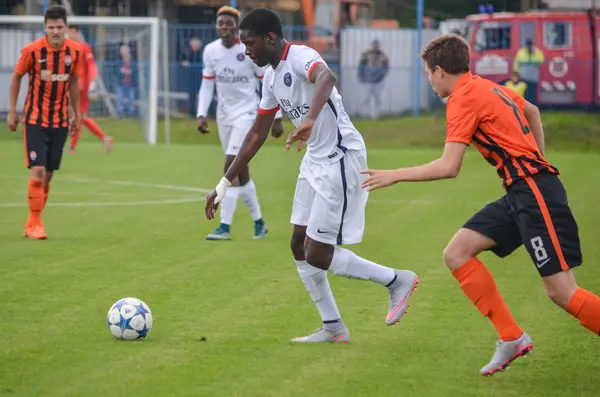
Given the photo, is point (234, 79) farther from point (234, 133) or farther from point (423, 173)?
point (423, 173)

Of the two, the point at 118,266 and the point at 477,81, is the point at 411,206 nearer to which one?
the point at 118,266

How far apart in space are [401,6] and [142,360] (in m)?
26.2

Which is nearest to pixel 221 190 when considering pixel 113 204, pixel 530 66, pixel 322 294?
pixel 322 294

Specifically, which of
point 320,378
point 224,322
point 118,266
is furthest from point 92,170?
point 320,378

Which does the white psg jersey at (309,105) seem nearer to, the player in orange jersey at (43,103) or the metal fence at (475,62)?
the player in orange jersey at (43,103)

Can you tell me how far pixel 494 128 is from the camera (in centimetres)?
605

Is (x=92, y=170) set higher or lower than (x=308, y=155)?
lower

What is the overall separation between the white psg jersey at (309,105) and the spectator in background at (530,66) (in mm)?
22537

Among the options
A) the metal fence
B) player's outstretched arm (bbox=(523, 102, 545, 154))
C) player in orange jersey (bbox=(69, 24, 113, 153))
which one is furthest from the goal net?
player's outstretched arm (bbox=(523, 102, 545, 154))

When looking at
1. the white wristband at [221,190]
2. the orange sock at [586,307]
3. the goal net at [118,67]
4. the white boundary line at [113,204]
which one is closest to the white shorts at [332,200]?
the white wristband at [221,190]

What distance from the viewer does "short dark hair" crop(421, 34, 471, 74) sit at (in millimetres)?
6164

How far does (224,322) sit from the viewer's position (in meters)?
7.75

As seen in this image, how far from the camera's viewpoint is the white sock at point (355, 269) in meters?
7.04

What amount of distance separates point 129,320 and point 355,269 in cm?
143
